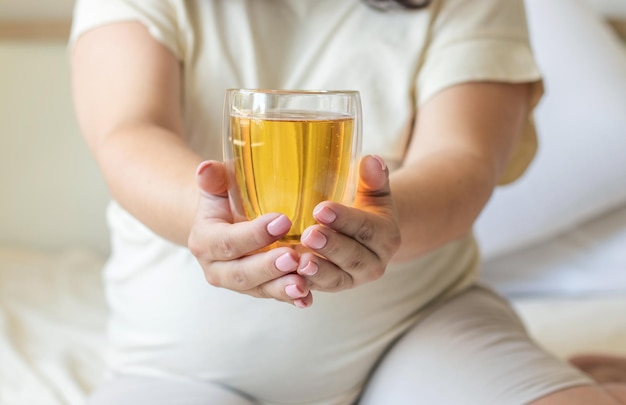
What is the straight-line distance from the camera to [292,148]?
504mm

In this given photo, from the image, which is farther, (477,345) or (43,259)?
(43,259)

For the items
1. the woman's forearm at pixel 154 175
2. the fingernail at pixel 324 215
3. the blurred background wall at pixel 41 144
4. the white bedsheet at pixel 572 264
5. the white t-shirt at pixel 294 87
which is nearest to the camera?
the fingernail at pixel 324 215

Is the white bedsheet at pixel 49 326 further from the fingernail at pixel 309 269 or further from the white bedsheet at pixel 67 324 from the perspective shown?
the fingernail at pixel 309 269

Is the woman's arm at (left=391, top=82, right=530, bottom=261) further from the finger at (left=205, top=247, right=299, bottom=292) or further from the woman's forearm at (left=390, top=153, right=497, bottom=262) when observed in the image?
the finger at (left=205, top=247, right=299, bottom=292)

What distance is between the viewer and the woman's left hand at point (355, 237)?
0.49 meters

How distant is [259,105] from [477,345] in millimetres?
416

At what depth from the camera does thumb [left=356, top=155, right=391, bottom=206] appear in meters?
0.54

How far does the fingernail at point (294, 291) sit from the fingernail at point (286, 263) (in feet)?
0.04

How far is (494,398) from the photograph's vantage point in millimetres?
724

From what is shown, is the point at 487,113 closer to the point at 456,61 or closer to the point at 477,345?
the point at 456,61

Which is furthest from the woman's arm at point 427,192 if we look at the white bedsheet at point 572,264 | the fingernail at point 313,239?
the white bedsheet at point 572,264

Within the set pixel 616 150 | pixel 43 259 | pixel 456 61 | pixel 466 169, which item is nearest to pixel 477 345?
pixel 466 169

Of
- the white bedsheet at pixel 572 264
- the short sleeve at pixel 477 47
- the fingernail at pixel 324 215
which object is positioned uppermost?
the short sleeve at pixel 477 47

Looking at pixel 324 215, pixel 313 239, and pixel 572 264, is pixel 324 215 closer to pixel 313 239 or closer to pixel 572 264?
pixel 313 239
